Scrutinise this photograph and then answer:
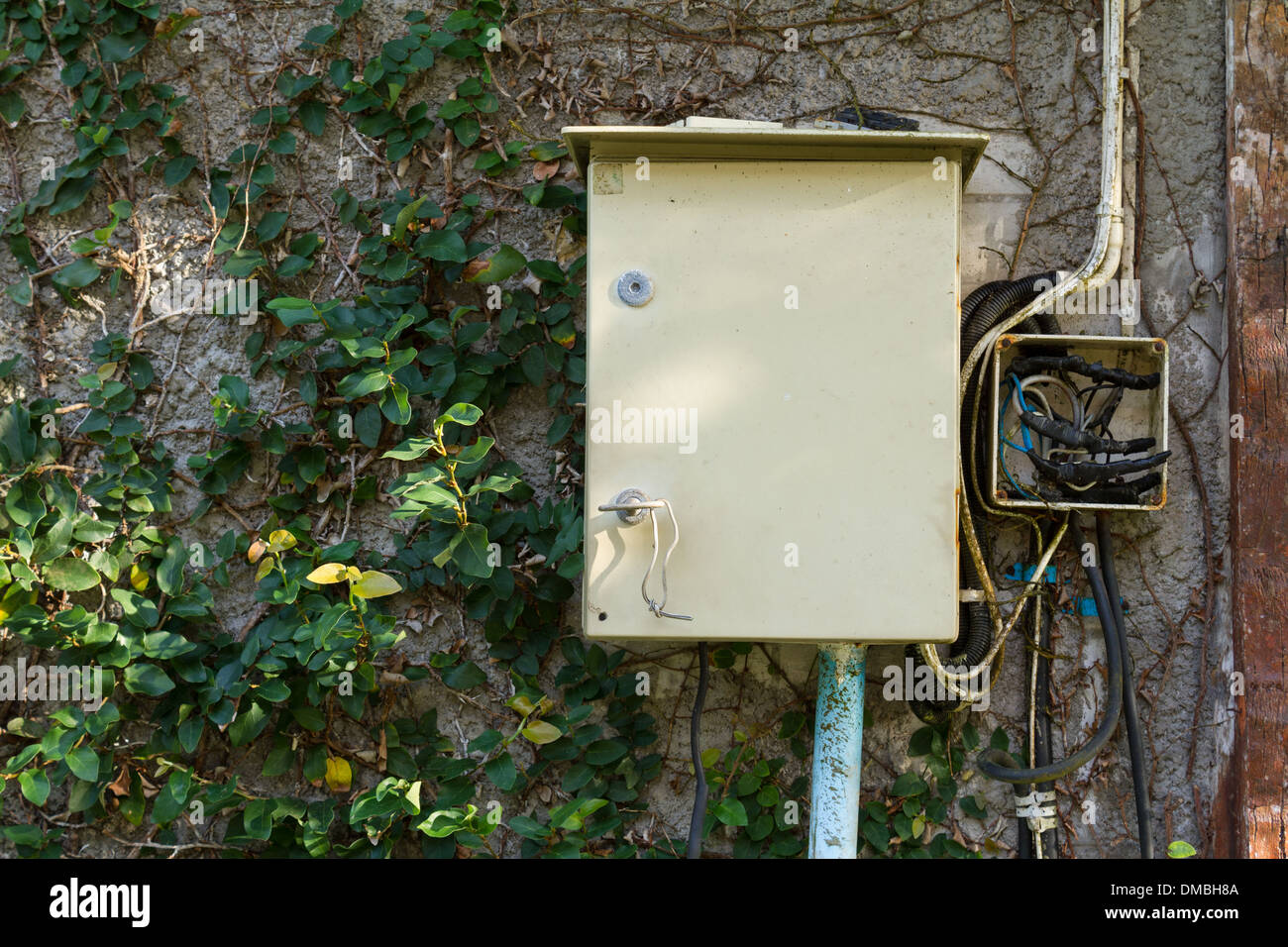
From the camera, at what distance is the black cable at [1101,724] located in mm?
1699

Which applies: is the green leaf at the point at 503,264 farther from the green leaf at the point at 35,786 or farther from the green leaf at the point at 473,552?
the green leaf at the point at 35,786

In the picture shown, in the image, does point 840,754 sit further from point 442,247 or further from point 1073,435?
point 442,247

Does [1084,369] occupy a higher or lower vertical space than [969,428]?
higher

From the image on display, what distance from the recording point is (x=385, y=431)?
195 centimetres

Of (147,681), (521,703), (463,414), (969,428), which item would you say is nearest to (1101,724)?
(969,428)

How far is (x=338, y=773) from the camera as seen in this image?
1.88 meters

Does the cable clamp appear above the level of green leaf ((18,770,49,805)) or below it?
below

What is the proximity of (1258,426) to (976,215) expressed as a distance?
0.70 m

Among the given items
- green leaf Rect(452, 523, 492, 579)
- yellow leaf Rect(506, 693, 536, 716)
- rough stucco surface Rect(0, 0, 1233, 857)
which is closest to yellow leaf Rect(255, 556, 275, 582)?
rough stucco surface Rect(0, 0, 1233, 857)

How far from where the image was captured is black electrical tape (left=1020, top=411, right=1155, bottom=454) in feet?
5.46

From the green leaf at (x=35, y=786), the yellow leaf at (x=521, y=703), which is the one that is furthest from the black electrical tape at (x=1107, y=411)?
the green leaf at (x=35, y=786)

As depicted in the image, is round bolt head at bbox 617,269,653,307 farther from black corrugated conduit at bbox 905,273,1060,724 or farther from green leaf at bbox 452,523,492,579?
black corrugated conduit at bbox 905,273,1060,724

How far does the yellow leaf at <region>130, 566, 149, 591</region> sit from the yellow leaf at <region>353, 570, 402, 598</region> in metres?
0.54
